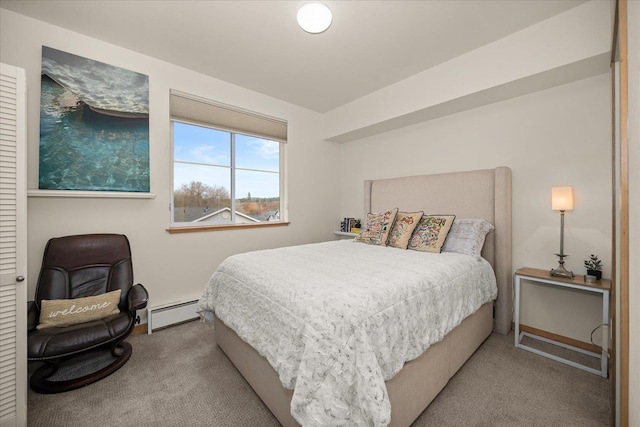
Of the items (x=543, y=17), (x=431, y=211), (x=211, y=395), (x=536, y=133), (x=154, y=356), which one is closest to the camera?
(x=211, y=395)

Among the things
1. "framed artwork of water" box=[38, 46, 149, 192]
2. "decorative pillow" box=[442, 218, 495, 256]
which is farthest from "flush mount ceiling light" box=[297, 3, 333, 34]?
"decorative pillow" box=[442, 218, 495, 256]

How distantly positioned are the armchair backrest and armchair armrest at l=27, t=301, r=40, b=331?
0.06m

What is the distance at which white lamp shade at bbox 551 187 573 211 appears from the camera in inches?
84.7

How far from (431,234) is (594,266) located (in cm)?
125

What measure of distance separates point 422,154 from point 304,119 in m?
1.82

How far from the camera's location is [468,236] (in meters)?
2.54

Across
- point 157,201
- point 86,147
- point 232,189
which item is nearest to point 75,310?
point 157,201

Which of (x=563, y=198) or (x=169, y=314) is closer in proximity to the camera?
(x=563, y=198)

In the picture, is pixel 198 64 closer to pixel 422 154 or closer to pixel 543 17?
pixel 422 154

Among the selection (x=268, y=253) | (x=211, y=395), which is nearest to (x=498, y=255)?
(x=268, y=253)

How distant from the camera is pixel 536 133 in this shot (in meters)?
2.52

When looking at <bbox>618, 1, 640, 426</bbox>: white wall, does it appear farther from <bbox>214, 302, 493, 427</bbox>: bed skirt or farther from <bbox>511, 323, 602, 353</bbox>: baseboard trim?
<bbox>511, 323, 602, 353</bbox>: baseboard trim

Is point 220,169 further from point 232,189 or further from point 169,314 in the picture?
point 169,314

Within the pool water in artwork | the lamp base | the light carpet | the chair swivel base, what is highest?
the pool water in artwork
